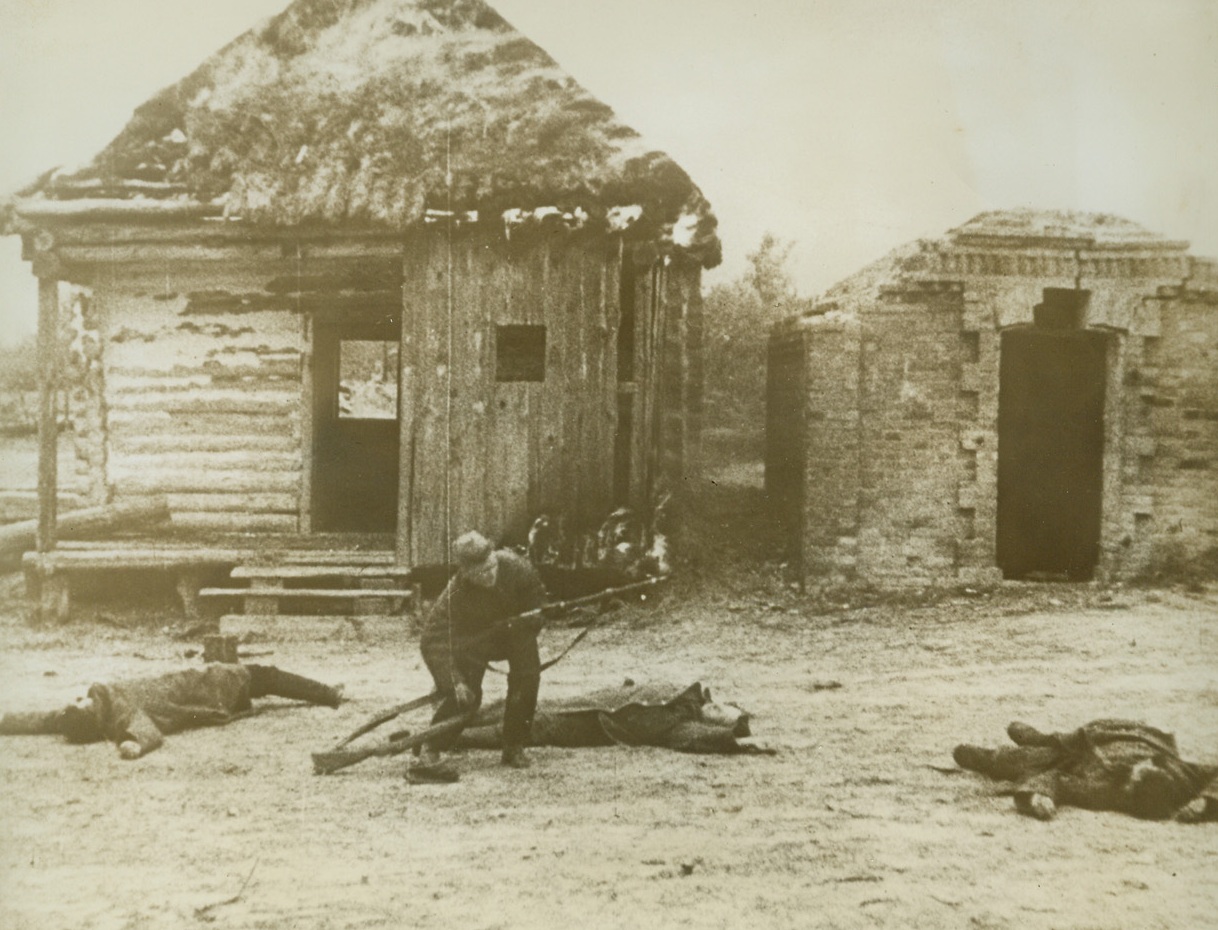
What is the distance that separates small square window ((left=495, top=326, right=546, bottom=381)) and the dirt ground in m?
1.43

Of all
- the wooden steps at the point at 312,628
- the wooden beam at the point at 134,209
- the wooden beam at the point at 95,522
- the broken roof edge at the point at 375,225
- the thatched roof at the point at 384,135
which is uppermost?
the thatched roof at the point at 384,135

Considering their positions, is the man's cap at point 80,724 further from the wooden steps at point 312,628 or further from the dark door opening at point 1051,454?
the dark door opening at point 1051,454

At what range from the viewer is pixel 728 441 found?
225 inches

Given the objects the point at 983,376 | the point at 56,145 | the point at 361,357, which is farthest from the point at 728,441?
the point at 361,357

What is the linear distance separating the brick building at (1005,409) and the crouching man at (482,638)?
6.29 ft

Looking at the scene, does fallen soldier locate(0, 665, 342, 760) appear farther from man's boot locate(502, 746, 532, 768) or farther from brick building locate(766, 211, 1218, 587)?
brick building locate(766, 211, 1218, 587)

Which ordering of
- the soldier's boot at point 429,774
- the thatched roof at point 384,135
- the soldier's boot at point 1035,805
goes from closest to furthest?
1. the soldier's boot at point 1035,805
2. the soldier's boot at point 429,774
3. the thatched roof at point 384,135

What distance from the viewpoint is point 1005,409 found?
5.71 m

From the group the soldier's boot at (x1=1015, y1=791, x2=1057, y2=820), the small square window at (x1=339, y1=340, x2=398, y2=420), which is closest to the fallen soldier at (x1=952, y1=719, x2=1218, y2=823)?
the soldier's boot at (x1=1015, y1=791, x2=1057, y2=820)

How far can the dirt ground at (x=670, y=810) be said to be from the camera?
370 centimetres

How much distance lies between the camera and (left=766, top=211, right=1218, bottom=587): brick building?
15.9ft

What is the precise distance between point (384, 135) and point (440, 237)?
25.2 inches

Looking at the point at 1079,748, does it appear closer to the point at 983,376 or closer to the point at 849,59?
the point at 983,376

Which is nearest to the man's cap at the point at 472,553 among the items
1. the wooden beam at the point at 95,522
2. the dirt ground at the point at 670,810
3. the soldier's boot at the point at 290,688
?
the dirt ground at the point at 670,810
